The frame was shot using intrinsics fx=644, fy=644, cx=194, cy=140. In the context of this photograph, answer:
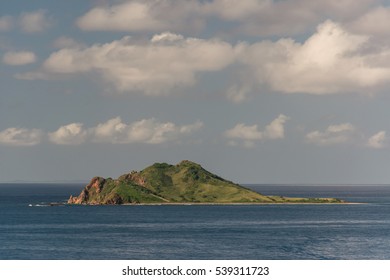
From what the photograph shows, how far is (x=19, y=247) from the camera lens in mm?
186000

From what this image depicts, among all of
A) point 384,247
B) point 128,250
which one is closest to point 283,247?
point 384,247

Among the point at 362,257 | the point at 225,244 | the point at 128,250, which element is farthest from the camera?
the point at 225,244

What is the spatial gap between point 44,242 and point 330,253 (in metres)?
86.7

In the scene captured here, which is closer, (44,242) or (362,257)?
(362,257)

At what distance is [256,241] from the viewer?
19950cm

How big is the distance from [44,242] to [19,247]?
13.3m

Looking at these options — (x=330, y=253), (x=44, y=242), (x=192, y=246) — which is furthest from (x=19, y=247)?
(x=330, y=253)

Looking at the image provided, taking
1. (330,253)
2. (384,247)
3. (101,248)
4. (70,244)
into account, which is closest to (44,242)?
(70,244)
